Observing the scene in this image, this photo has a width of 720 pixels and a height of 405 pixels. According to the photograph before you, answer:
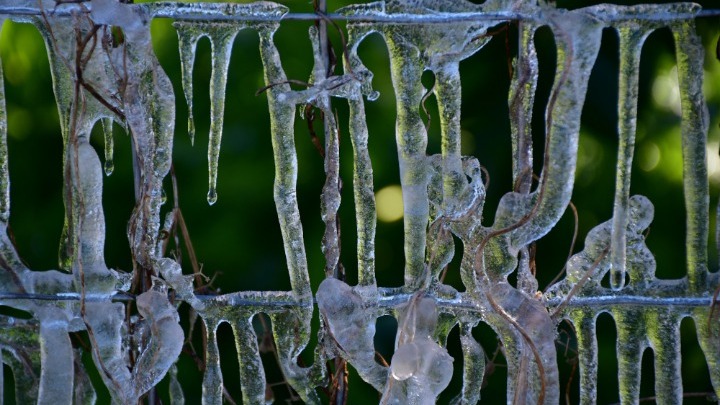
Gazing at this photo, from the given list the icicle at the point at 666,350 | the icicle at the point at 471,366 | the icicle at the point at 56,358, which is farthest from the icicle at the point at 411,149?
the icicle at the point at 56,358

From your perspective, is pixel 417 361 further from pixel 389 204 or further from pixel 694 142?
pixel 389 204

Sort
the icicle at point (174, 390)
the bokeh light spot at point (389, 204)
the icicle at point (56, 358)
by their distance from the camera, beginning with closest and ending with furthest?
the icicle at point (56, 358)
the icicle at point (174, 390)
the bokeh light spot at point (389, 204)

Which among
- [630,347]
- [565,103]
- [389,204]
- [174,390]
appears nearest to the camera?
[565,103]

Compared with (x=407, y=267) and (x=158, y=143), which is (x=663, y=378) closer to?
(x=407, y=267)

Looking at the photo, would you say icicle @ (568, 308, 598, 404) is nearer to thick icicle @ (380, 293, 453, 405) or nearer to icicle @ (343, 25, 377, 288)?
thick icicle @ (380, 293, 453, 405)

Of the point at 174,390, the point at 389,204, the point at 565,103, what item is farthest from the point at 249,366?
the point at 389,204

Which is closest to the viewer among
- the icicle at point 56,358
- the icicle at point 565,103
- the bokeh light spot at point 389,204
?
the icicle at point 565,103

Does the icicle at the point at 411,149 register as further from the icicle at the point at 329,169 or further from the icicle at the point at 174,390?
the icicle at the point at 174,390
